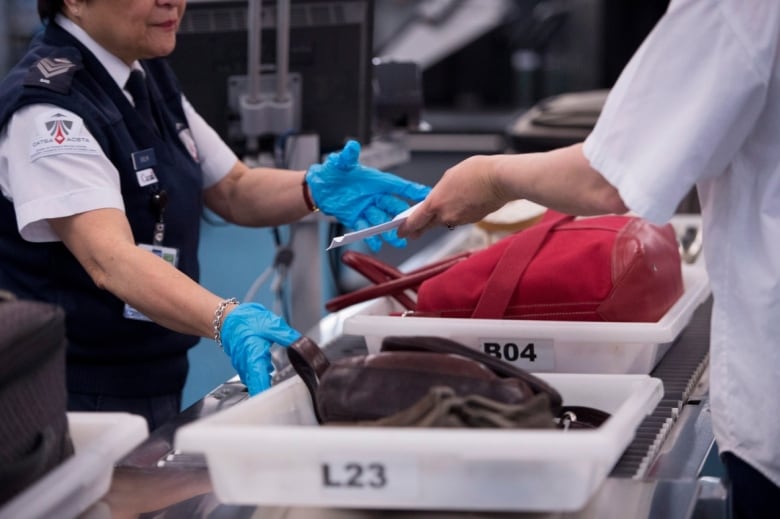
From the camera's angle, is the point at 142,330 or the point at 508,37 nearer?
the point at 142,330

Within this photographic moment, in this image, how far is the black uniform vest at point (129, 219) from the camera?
1.94 m

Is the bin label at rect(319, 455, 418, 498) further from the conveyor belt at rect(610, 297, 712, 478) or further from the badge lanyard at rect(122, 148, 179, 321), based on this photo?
the badge lanyard at rect(122, 148, 179, 321)

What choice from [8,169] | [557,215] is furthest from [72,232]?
[557,215]

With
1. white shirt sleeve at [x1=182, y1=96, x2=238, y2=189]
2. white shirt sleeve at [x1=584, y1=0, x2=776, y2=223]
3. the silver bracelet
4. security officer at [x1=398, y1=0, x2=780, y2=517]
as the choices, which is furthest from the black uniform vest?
white shirt sleeve at [x1=584, y1=0, x2=776, y2=223]

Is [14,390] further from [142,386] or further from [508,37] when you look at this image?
[508,37]

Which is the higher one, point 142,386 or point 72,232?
point 72,232

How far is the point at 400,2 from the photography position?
9.04m

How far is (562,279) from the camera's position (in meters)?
1.83

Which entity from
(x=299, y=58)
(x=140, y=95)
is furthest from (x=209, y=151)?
(x=299, y=58)

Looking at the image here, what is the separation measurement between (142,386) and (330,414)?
1.02 metres

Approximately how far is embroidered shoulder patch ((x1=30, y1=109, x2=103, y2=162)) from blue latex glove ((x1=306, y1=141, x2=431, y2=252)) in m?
0.51

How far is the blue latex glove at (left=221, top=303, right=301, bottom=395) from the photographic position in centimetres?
160

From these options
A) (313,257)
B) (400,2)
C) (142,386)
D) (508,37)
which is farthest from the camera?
(508,37)

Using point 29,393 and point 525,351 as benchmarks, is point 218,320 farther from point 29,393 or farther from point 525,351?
point 29,393
